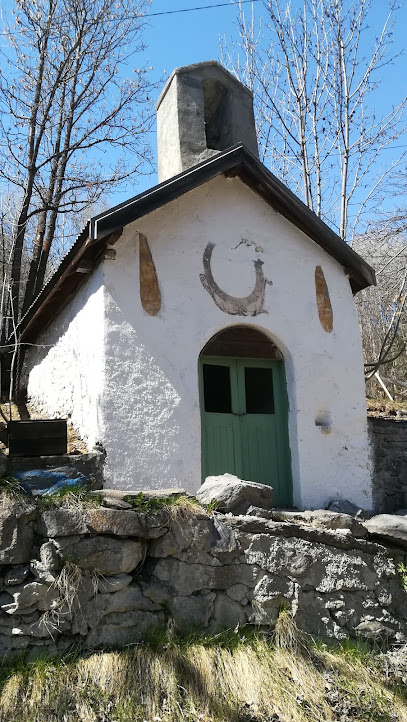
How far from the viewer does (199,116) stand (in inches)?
364

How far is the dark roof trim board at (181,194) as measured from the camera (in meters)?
7.04

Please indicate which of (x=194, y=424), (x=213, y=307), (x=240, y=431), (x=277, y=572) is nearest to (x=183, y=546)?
(x=277, y=572)

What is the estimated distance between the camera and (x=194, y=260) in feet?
25.7

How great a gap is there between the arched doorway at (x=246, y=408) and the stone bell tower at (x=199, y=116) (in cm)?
295

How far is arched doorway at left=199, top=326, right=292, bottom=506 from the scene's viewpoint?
25.2 feet

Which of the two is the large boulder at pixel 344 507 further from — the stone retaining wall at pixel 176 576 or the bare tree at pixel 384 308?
the bare tree at pixel 384 308

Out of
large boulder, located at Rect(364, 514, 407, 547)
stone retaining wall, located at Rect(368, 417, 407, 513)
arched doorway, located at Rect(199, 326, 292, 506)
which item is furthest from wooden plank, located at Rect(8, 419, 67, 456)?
stone retaining wall, located at Rect(368, 417, 407, 513)

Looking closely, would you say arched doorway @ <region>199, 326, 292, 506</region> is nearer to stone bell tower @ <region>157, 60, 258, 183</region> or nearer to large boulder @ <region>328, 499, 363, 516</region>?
large boulder @ <region>328, 499, 363, 516</region>

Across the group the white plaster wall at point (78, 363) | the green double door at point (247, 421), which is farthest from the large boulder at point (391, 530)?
the white plaster wall at point (78, 363)

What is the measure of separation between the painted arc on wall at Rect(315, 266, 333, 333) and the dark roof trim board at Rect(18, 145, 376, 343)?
15.6 inches

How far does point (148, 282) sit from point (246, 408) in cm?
200

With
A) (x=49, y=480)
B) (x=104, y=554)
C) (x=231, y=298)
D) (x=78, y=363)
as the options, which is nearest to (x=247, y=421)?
(x=231, y=298)

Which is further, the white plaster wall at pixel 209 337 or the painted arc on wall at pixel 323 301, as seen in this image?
the painted arc on wall at pixel 323 301

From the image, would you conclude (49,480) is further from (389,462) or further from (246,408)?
(389,462)
